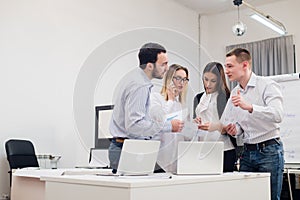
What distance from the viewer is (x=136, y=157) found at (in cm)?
149

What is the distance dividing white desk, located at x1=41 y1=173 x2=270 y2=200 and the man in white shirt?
0.39 metres

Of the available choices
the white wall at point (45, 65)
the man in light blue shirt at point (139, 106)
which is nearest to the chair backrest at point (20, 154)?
the white wall at point (45, 65)

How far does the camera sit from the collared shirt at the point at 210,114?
1.86 metres

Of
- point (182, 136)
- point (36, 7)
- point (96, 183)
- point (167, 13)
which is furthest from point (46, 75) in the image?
point (96, 183)

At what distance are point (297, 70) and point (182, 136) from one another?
3.97 meters

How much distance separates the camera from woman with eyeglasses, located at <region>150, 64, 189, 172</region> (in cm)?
171

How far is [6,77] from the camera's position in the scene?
3.75 m

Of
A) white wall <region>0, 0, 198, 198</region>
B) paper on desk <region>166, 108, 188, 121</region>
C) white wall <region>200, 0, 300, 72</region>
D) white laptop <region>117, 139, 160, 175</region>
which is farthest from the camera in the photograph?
white wall <region>200, 0, 300, 72</region>

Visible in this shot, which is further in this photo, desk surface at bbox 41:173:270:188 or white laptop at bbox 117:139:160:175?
white laptop at bbox 117:139:160:175

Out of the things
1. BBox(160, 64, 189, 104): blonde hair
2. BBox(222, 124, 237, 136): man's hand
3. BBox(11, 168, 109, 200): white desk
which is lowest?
BBox(11, 168, 109, 200): white desk

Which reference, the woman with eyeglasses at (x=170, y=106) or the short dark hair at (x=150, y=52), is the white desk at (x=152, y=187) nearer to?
the woman with eyeglasses at (x=170, y=106)

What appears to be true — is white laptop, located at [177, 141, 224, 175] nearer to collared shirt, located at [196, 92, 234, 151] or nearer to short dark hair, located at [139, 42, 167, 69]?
collared shirt, located at [196, 92, 234, 151]

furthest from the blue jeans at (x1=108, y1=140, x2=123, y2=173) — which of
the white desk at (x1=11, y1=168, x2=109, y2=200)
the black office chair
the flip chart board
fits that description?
the flip chart board

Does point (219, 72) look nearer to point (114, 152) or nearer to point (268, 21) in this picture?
point (114, 152)
